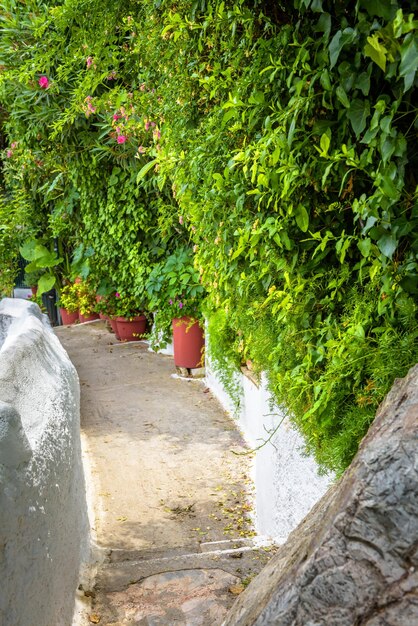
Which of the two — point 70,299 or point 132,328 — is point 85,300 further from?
point 132,328

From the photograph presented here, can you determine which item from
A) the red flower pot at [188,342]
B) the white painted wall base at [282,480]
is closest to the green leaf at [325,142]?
the white painted wall base at [282,480]

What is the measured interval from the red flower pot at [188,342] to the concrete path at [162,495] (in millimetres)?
223

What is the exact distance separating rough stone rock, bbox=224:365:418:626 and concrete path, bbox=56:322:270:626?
1692 millimetres

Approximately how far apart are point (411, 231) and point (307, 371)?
2.81ft

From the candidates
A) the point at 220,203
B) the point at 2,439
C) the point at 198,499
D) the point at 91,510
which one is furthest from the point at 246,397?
the point at 2,439

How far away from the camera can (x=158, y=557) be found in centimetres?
391

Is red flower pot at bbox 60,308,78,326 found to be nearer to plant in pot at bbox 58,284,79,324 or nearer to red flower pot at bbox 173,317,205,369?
plant in pot at bbox 58,284,79,324

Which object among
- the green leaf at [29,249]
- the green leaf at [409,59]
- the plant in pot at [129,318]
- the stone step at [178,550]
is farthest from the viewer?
the green leaf at [29,249]

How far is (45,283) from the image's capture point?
35.4 ft

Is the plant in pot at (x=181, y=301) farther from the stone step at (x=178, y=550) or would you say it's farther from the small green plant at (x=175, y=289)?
the stone step at (x=178, y=550)

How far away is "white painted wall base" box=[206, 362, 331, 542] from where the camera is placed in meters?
3.32

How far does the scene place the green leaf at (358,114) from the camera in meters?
2.10

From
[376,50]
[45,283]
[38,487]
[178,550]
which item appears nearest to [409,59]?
[376,50]

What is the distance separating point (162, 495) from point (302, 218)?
2.85 m
